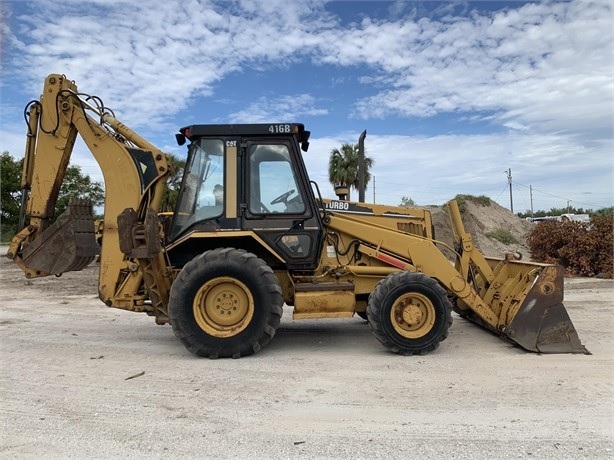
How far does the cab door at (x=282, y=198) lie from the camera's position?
6254 mm

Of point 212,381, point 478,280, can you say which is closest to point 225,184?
point 212,381

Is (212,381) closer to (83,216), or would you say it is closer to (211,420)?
(211,420)

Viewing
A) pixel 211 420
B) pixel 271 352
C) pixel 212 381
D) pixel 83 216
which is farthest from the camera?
pixel 83 216

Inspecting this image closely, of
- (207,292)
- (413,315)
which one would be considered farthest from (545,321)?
(207,292)

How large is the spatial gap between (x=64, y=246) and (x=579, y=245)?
14.2 m

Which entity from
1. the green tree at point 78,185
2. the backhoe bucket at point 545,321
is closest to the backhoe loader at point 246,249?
the backhoe bucket at point 545,321

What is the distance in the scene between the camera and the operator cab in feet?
20.4

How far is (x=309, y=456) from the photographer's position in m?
3.35

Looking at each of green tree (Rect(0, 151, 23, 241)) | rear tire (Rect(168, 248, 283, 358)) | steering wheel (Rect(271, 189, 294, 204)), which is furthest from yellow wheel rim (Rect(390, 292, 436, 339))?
green tree (Rect(0, 151, 23, 241))

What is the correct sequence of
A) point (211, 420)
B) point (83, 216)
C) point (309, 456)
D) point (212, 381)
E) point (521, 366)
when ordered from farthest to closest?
point (83, 216), point (521, 366), point (212, 381), point (211, 420), point (309, 456)

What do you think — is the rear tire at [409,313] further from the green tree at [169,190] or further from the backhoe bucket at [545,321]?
the green tree at [169,190]

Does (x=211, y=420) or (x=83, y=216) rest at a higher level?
(x=83, y=216)

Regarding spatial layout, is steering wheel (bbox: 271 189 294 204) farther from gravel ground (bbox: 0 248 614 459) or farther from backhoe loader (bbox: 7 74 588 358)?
gravel ground (bbox: 0 248 614 459)

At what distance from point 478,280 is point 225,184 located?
11.9 ft
